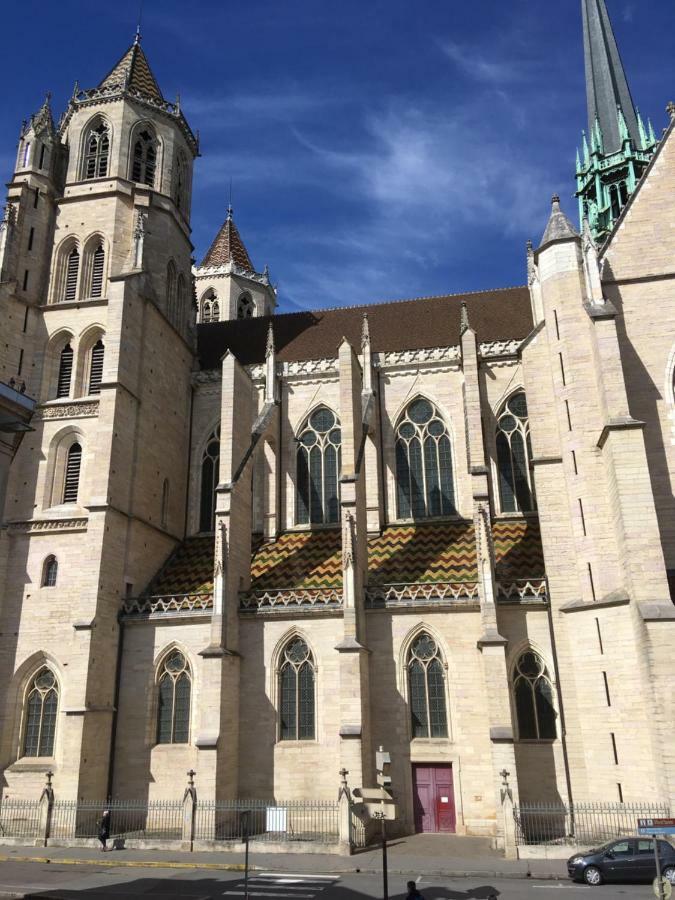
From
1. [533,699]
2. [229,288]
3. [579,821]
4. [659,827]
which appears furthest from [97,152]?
[659,827]

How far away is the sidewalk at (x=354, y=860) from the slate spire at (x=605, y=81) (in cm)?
3765

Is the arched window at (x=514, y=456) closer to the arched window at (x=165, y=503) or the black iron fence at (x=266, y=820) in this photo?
the black iron fence at (x=266, y=820)

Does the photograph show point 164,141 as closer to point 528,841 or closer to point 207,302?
point 207,302

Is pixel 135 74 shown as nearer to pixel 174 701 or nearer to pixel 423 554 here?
pixel 423 554

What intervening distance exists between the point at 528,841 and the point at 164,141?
2762 cm

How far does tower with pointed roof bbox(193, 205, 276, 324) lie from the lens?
4053cm

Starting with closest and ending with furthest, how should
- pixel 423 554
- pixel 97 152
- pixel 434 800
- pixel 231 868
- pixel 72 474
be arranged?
1. pixel 231 868
2. pixel 434 800
3. pixel 423 554
4. pixel 72 474
5. pixel 97 152

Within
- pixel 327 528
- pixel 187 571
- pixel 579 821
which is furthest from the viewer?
pixel 327 528

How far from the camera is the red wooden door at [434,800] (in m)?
18.8

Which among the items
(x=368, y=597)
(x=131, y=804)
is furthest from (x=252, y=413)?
(x=131, y=804)

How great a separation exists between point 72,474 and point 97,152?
→ 13.3m

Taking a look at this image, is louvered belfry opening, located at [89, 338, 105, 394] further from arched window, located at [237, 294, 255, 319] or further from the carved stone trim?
arched window, located at [237, 294, 255, 319]

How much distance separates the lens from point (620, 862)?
13773 mm

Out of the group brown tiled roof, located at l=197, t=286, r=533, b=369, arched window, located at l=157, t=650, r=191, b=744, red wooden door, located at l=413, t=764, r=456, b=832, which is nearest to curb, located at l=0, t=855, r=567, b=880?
red wooden door, located at l=413, t=764, r=456, b=832
